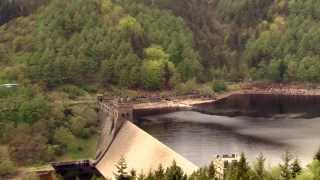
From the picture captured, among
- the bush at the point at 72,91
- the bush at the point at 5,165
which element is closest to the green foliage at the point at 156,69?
the bush at the point at 72,91

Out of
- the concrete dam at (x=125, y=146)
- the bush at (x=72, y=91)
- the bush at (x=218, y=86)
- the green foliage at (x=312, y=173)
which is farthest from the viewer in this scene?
the bush at (x=218, y=86)

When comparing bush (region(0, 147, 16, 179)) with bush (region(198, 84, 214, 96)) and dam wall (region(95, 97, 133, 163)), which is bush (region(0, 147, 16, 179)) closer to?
dam wall (region(95, 97, 133, 163))

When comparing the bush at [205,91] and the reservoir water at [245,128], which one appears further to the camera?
the bush at [205,91]

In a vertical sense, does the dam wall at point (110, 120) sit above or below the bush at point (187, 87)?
below

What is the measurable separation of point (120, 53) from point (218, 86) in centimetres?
Answer: 1398

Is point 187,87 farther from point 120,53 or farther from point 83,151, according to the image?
point 83,151

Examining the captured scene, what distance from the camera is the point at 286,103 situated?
8994 centimetres

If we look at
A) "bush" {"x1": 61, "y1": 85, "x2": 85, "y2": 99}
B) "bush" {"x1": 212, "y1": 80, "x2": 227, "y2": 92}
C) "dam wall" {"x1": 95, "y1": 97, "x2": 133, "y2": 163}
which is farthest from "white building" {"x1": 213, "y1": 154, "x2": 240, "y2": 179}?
"bush" {"x1": 212, "y1": 80, "x2": 227, "y2": 92}

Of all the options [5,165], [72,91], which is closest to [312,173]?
[5,165]

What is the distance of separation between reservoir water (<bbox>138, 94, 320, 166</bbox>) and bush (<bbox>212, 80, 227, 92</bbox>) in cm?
287

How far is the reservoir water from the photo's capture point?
207 ft

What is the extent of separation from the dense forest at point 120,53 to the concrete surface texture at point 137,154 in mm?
4121

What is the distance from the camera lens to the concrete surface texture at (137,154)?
5494cm

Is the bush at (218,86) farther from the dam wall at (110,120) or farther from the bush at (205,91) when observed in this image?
the dam wall at (110,120)
